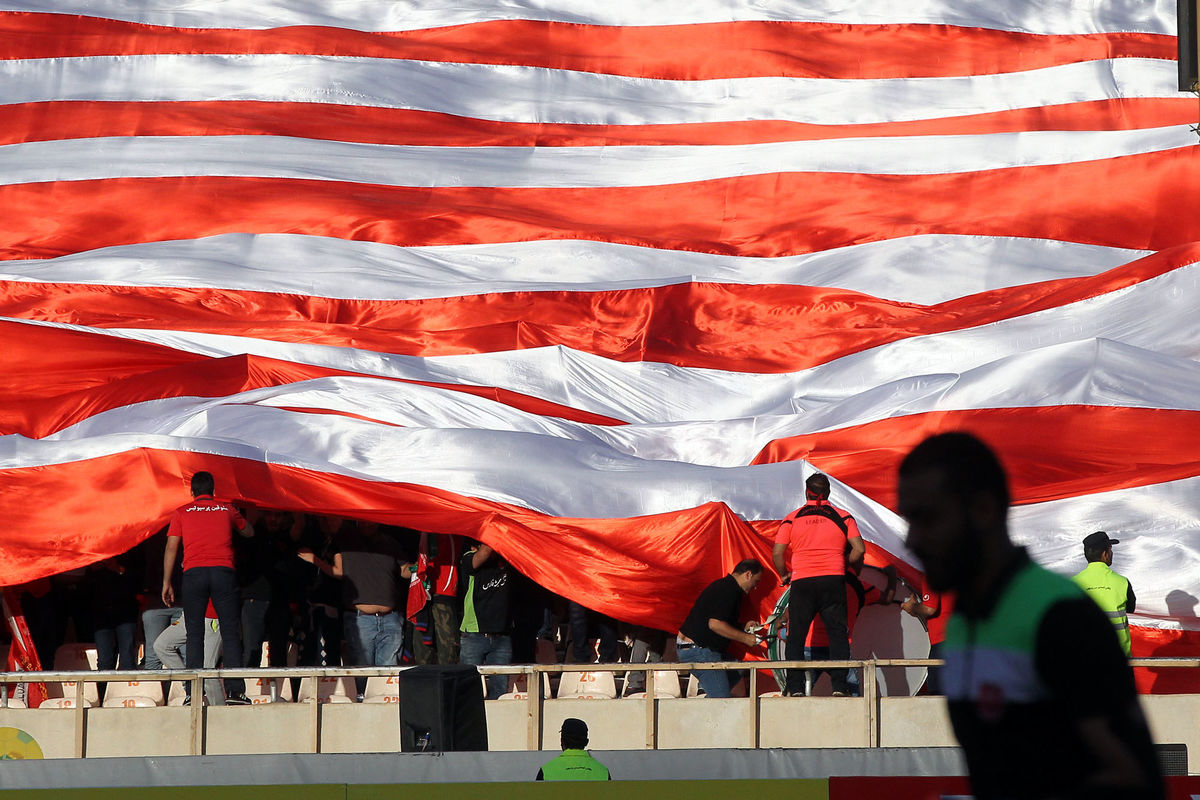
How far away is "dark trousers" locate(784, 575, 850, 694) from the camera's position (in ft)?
29.6

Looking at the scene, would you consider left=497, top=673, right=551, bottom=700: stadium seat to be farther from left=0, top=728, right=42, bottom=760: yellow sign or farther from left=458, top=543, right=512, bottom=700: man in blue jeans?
left=0, top=728, right=42, bottom=760: yellow sign

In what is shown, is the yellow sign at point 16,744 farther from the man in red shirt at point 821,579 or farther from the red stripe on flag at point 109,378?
the man in red shirt at point 821,579

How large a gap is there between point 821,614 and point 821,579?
0.75 ft

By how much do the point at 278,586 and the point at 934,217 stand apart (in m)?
7.00

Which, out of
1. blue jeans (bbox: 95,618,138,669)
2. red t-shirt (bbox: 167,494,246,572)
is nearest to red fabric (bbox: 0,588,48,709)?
blue jeans (bbox: 95,618,138,669)

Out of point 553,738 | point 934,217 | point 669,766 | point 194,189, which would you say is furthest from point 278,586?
point 934,217

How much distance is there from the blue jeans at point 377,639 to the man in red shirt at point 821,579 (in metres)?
2.46

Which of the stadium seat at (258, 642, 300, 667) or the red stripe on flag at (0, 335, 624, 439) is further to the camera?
the red stripe on flag at (0, 335, 624, 439)

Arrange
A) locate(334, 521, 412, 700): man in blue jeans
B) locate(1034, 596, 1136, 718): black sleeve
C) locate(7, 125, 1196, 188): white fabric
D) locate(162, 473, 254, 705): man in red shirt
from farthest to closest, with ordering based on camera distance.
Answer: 1. locate(7, 125, 1196, 188): white fabric
2. locate(334, 521, 412, 700): man in blue jeans
3. locate(162, 473, 254, 705): man in red shirt
4. locate(1034, 596, 1136, 718): black sleeve

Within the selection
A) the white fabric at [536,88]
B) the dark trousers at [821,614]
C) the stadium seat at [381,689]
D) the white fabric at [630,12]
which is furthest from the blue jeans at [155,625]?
the white fabric at [630,12]

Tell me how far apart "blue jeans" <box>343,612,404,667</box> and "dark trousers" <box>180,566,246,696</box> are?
2.90 feet

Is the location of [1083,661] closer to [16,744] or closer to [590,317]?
[16,744]

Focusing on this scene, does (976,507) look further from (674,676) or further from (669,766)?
(674,676)

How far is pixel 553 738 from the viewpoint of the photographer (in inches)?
349
